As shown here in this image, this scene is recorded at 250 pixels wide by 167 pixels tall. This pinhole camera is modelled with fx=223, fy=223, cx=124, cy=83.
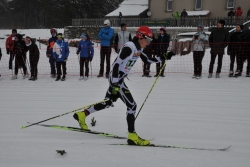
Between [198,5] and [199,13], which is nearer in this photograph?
[199,13]

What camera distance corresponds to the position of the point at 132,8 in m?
31.6

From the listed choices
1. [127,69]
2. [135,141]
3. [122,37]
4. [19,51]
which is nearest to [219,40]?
[122,37]

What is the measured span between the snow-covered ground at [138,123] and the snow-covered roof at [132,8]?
2182 centimetres

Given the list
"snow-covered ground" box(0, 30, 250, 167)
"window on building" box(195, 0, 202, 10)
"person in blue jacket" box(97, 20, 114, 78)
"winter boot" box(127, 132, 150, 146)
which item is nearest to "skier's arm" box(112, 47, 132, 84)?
"winter boot" box(127, 132, 150, 146)

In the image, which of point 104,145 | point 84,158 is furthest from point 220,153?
point 84,158

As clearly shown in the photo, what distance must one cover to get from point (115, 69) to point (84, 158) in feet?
4.98

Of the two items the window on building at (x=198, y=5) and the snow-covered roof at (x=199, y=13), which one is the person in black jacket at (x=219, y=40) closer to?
the snow-covered roof at (x=199, y=13)

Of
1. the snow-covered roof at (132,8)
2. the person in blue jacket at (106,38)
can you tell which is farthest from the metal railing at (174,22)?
the person in blue jacket at (106,38)

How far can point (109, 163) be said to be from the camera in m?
3.28

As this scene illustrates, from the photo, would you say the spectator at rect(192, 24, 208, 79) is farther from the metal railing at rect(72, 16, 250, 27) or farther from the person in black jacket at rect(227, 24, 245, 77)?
the metal railing at rect(72, 16, 250, 27)

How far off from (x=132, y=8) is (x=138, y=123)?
2904cm

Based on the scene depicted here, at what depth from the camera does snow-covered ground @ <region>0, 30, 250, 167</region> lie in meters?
3.40

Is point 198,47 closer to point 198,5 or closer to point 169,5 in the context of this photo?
point 198,5

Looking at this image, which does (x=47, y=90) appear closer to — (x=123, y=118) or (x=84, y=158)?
(x=123, y=118)
